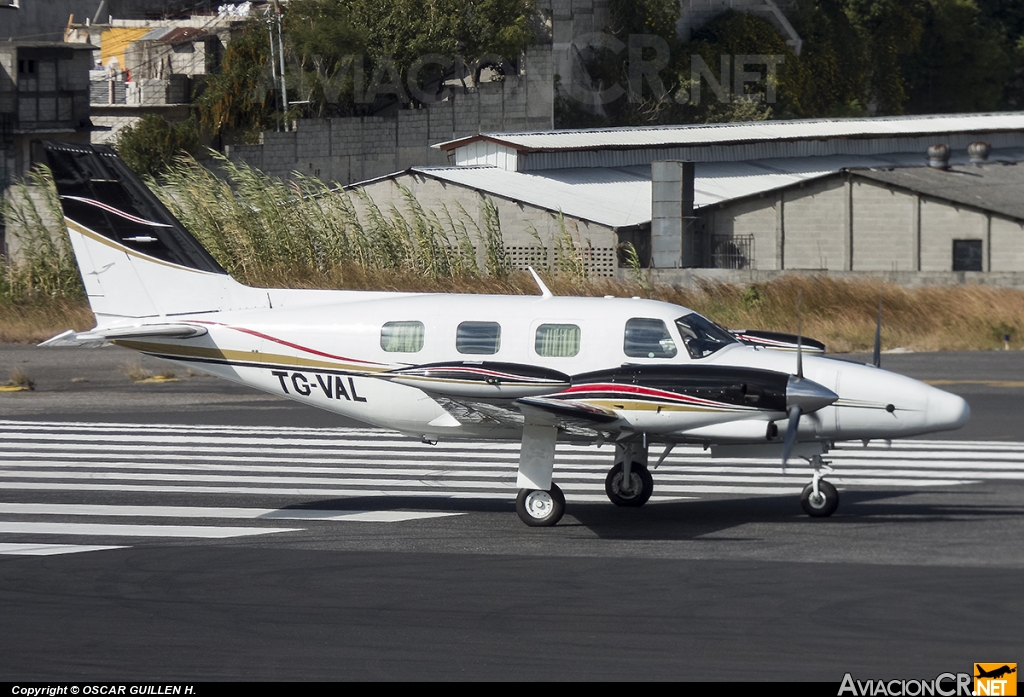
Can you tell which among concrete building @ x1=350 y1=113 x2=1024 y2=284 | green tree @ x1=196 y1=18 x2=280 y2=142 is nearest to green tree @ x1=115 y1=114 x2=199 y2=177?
green tree @ x1=196 y1=18 x2=280 y2=142

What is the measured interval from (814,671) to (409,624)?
2.80m

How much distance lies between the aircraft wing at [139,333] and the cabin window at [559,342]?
11.8 ft

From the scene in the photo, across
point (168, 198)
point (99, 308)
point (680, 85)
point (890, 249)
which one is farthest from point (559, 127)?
point (99, 308)

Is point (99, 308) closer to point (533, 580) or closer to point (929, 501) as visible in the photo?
point (533, 580)

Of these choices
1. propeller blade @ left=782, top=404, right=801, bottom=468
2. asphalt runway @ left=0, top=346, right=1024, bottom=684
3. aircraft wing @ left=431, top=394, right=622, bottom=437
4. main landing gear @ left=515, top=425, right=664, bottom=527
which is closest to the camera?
asphalt runway @ left=0, top=346, right=1024, bottom=684

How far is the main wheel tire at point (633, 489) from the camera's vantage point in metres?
12.7

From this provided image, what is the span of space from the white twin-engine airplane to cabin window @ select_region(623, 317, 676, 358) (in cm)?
1

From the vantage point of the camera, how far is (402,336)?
1229cm

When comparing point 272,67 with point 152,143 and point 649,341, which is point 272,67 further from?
point 649,341

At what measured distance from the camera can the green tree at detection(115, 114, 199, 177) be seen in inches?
Result: 2071

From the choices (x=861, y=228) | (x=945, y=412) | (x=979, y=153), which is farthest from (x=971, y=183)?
(x=945, y=412)

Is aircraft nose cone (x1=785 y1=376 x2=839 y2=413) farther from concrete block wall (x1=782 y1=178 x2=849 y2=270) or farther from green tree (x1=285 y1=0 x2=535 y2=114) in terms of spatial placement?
green tree (x1=285 y1=0 x2=535 y2=114)

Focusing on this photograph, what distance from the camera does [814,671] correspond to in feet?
24.6

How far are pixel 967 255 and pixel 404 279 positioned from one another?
58.7 feet
